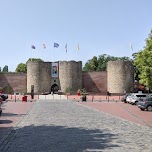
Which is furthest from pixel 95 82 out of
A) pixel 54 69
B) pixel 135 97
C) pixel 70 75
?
pixel 135 97

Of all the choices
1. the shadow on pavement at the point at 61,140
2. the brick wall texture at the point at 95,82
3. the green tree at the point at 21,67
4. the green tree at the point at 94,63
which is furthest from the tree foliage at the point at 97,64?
the shadow on pavement at the point at 61,140

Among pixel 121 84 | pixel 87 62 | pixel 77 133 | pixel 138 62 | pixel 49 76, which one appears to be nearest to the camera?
pixel 77 133

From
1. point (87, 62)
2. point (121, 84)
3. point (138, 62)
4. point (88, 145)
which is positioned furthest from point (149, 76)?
point (87, 62)

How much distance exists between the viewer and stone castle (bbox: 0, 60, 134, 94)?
75.6 meters

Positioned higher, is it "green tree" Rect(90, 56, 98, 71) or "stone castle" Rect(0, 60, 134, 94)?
"green tree" Rect(90, 56, 98, 71)

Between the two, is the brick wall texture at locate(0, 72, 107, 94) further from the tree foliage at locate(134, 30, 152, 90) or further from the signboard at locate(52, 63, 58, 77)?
the tree foliage at locate(134, 30, 152, 90)

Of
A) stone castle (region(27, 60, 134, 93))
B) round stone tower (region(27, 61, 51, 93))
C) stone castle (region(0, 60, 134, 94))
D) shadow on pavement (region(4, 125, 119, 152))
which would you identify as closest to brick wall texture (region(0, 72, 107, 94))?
stone castle (region(0, 60, 134, 94))

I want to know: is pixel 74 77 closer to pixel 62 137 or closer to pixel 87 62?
pixel 87 62

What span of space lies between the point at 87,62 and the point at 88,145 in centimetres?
11214

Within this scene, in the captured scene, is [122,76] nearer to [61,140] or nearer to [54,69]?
[54,69]

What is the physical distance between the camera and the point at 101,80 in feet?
266

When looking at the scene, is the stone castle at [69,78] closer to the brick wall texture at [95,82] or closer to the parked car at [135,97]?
the brick wall texture at [95,82]

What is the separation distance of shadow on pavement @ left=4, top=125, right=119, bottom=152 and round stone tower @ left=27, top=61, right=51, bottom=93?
208ft

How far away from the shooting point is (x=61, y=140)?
12.5 m
